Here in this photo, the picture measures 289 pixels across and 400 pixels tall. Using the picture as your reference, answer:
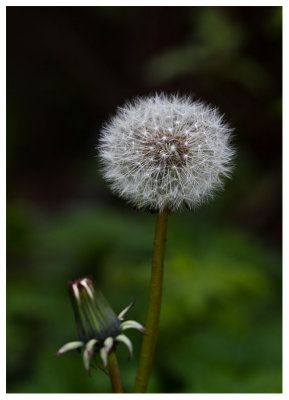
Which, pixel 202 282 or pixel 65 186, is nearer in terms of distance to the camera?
pixel 202 282

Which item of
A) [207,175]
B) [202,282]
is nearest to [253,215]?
[202,282]

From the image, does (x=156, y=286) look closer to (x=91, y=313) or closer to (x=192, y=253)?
(x=91, y=313)

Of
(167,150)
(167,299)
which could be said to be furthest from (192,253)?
(167,150)

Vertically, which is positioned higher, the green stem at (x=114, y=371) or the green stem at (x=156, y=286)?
the green stem at (x=156, y=286)

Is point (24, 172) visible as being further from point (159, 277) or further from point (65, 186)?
point (159, 277)

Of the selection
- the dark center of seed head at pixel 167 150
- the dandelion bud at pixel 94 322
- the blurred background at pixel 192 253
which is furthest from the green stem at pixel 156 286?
the blurred background at pixel 192 253

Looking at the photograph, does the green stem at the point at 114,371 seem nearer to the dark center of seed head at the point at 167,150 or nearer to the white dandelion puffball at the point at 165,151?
the white dandelion puffball at the point at 165,151
